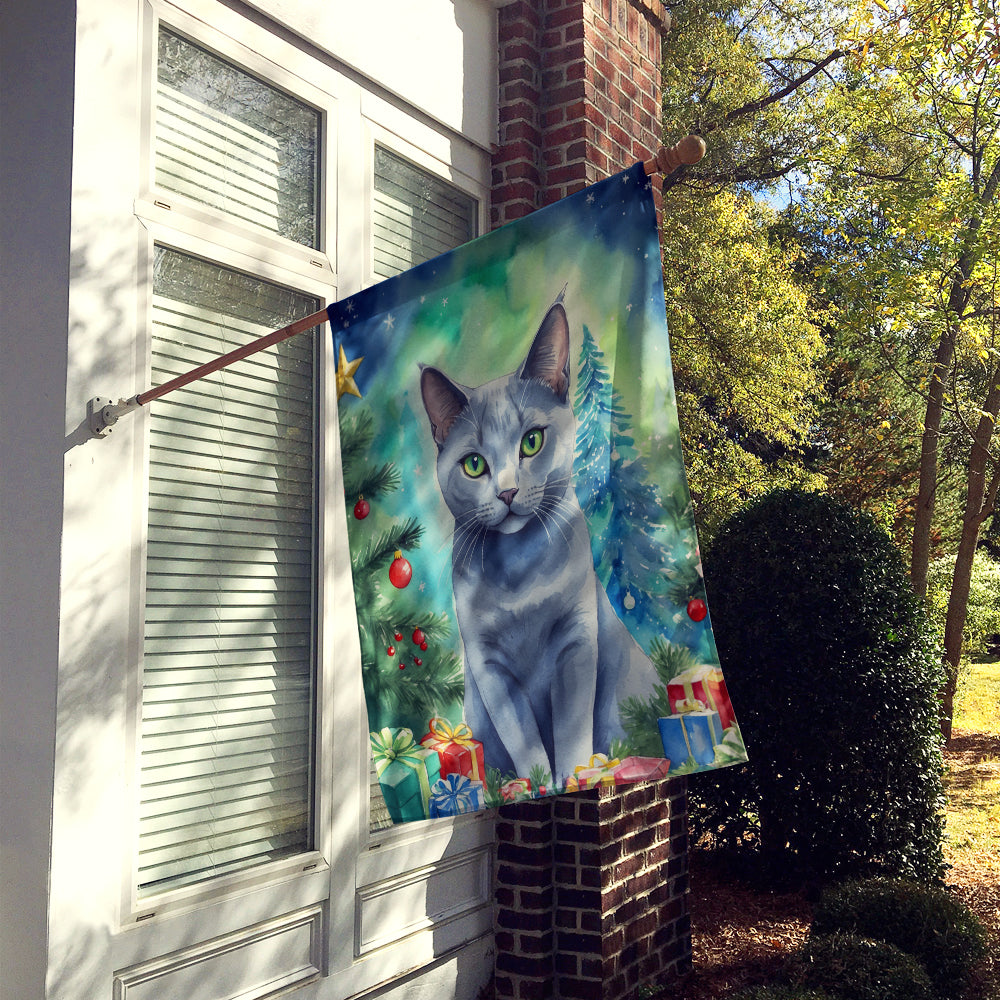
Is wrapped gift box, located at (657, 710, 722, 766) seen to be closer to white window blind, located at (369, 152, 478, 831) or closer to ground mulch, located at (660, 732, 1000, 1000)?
white window blind, located at (369, 152, 478, 831)

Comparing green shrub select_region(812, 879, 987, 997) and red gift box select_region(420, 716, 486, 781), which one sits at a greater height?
red gift box select_region(420, 716, 486, 781)

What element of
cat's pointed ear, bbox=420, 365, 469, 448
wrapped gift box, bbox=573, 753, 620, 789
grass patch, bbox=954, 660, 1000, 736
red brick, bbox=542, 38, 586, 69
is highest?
red brick, bbox=542, 38, 586, 69

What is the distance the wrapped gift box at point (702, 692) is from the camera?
7.77ft

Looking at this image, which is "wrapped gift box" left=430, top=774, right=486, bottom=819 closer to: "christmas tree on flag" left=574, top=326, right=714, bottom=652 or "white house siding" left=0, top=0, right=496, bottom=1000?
"christmas tree on flag" left=574, top=326, right=714, bottom=652

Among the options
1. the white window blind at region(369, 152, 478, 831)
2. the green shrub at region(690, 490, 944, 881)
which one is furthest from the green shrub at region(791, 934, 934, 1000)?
the white window blind at region(369, 152, 478, 831)

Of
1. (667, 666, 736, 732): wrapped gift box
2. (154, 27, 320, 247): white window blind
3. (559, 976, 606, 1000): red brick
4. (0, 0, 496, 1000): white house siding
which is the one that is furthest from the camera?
(559, 976, 606, 1000): red brick

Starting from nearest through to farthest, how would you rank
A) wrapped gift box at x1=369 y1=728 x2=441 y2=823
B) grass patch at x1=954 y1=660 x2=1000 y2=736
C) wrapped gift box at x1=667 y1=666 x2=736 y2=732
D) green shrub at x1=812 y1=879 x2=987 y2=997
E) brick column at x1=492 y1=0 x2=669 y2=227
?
1. wrapped gift box at x1=667 y1=666 x2=736 y2=732
2. wrapped gift box at x1=369 y1=728 x2=441 y2=823
3. green shrub at x1=812 y1=879 x2=987 y2=997
4. brick column at x1=492 y1=0 x2=669 y2=227
5. grass patch at x1=954 y1=660 x2=1000 y2=736

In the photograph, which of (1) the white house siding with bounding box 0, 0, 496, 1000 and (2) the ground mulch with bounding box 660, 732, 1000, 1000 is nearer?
(1) the white house siding with bounding box 0, 0, 496, 1000

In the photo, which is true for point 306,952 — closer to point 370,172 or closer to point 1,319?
point 1,319

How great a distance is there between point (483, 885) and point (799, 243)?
40.0ft

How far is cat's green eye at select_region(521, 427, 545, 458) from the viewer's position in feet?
8.28

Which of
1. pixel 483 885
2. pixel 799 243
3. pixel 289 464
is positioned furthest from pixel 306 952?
pixel 799 243

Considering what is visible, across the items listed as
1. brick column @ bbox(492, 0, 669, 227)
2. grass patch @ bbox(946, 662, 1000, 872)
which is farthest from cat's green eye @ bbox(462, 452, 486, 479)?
grass patch @ bbox(946, 662, 1000, 872)

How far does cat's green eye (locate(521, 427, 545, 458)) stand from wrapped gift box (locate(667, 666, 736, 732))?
662 millimetres
